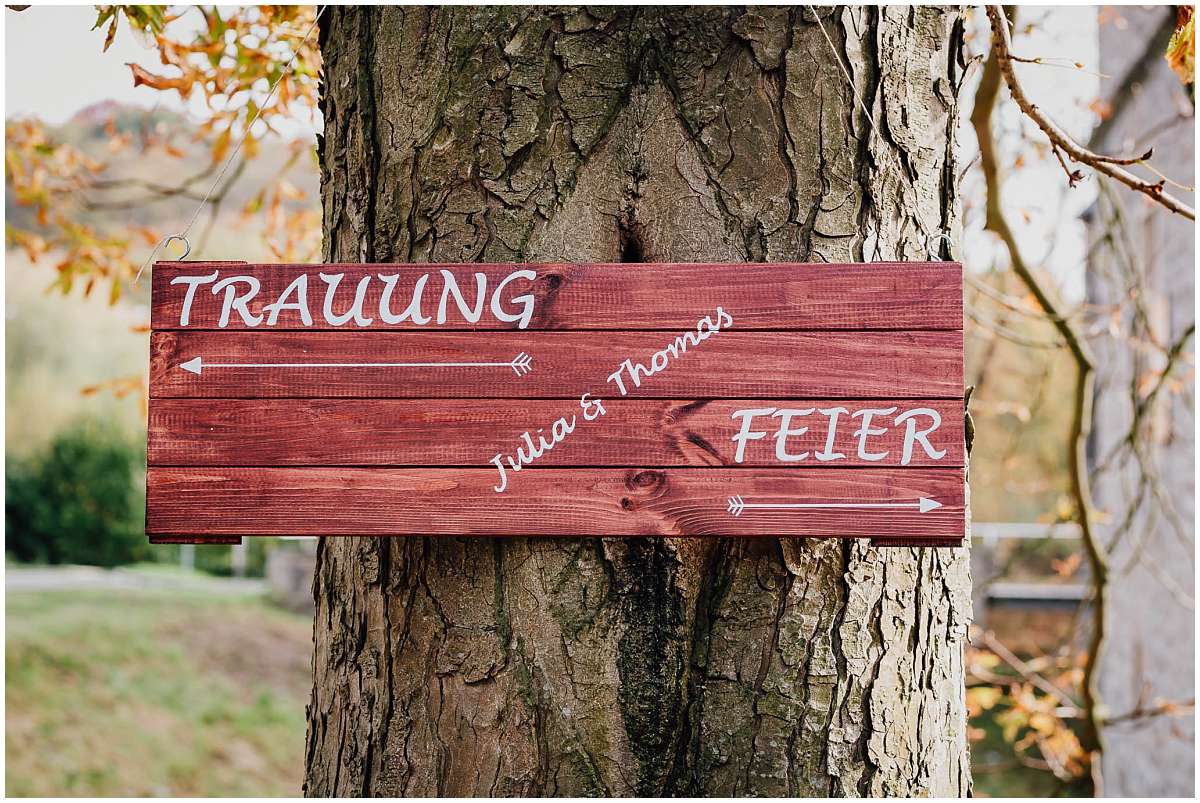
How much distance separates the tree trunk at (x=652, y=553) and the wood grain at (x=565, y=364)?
13cm

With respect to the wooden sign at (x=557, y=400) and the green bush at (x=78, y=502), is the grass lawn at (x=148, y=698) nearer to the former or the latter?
the green bush at (x=78, y=502)

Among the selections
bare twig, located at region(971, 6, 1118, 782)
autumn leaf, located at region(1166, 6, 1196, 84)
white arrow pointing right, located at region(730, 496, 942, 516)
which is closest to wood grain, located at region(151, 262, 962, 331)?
white arrow pointing right, located at region(730, 496, 942, 516)

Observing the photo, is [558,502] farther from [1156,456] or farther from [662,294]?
[1156,456]

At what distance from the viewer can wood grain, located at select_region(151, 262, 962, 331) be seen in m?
1.12

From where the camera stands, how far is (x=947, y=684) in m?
1.21

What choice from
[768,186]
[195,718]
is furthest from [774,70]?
[195,718]

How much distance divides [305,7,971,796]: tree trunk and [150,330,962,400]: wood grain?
129 mm

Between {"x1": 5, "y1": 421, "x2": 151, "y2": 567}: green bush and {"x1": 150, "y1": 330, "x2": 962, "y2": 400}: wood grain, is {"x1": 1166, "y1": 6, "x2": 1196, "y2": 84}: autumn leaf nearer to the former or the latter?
{"x1": 150, "y1": 330, "x2": 962, "y2": 400}: wood grain

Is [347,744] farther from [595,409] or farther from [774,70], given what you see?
[774,70]

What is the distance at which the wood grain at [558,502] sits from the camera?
1.09m

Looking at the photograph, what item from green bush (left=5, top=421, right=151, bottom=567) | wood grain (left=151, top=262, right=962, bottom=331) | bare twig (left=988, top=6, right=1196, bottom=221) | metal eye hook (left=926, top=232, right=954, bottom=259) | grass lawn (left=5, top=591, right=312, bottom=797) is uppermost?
bare twig (left=988, top=6, right=1196, bottom=221)

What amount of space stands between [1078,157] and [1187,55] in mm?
263

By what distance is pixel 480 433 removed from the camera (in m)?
1.11

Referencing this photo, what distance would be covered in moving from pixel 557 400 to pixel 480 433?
0.10m
